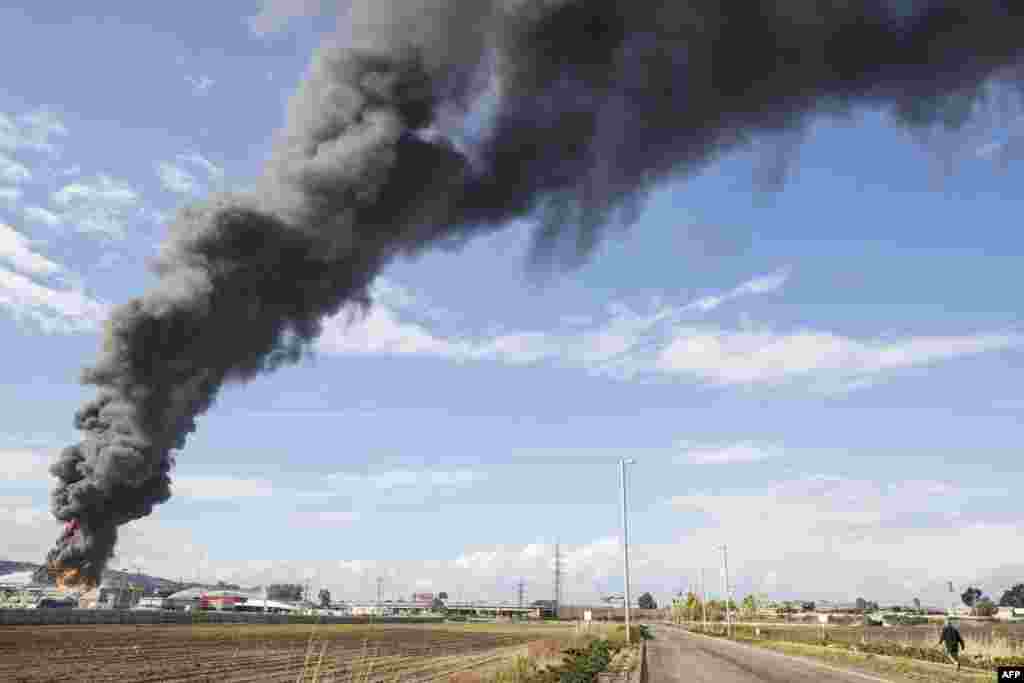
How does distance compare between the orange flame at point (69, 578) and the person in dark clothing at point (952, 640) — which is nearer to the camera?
the person in dark clothing at point (952, 640)

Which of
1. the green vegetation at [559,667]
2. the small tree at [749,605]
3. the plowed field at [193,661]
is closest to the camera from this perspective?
the green vegetation at [559,667]

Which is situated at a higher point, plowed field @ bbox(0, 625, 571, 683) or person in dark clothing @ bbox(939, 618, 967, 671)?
person in dark clothing @ bbox(939, 618, 967, 671)

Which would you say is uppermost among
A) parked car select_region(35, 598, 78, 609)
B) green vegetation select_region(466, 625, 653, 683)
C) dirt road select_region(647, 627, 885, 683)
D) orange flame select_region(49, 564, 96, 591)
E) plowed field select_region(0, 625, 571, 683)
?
orange flame select_region(49, 564, 96, 591)

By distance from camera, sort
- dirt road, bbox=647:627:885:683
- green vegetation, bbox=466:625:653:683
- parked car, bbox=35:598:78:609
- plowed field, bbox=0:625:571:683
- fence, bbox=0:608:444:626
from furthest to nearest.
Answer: parked car, bbox=35:598:78:609 → fence, bbox=0:608:444:626 → plowed field, bbox=0:625:571:683 → dirt road, bbox=647:627:885:683 → green vegetation, bbox=466:625:653:683

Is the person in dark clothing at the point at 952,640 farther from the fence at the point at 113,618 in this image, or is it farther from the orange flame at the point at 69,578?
the orange flame at the point at 69,578

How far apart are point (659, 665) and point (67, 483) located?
90.1 ft

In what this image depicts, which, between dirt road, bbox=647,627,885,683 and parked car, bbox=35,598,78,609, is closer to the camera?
dirt road, bbox=647,627,885,683

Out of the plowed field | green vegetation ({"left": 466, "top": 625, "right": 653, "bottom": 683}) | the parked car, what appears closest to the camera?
green vegetation ({"left": 466, "top": 625, "right": 653, "bottom": 683})

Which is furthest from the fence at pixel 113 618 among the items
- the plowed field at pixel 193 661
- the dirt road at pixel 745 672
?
the dirt road at pixel 745 672

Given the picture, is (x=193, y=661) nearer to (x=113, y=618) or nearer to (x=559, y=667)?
(x=559, y=667)

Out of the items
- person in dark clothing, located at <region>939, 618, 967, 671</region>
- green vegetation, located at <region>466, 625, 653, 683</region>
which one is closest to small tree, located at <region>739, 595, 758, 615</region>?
green vegetation, located at <region>466, 625, 653, 683</region>

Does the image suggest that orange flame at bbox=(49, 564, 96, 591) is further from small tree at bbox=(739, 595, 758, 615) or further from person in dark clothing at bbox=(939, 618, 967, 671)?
small tree at bbox=(739, 595, 758, 615)

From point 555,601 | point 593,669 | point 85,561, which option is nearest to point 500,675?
point 593,669

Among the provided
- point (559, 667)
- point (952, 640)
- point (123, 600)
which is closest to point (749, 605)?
point (123, 600)
